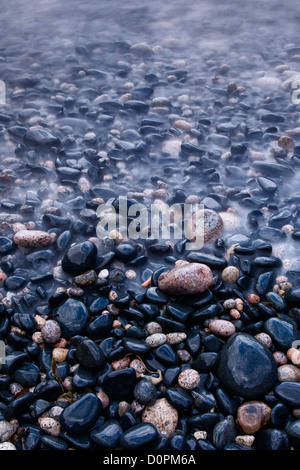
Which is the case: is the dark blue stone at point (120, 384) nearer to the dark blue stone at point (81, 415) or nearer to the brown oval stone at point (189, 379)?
the dark blue stone at point (81, 415)

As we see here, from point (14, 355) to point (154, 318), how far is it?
1.12m

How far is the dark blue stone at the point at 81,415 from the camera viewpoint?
223 centimetres

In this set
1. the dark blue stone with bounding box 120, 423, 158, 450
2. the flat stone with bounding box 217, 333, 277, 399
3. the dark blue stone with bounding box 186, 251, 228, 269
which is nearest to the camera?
the dark blue stone with bounding box 120, 423, 158, 450

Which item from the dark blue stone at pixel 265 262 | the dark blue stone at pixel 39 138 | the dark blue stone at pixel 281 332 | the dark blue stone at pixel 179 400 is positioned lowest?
the dark blue stone at pixel 179 400

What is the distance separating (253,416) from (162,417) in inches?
23.8

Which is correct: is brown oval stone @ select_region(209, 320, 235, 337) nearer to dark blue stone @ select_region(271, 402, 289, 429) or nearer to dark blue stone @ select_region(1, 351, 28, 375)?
dark blue stone @ select_region(271, 402, 289, 429)

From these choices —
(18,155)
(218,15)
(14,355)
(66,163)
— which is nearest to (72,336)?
(14,355)

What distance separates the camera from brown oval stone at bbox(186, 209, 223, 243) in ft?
11.4

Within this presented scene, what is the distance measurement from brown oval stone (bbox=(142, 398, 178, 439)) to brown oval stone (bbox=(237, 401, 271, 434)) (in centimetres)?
44

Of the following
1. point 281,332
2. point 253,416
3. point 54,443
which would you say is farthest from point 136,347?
point 281,332

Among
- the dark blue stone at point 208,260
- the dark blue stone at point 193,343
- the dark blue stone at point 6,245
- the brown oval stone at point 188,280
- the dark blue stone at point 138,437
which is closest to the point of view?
the dark blue stone at point 138,437

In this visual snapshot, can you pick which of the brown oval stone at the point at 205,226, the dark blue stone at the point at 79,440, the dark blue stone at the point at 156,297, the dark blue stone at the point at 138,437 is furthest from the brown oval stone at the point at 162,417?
the brown oval stone at the point at 205,226

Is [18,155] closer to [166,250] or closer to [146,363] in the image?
[166,250]

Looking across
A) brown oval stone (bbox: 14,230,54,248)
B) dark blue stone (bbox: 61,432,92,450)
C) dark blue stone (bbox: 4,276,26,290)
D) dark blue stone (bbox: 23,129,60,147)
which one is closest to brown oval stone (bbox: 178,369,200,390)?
dark blue stone (bbox: 61,432,92,450)
